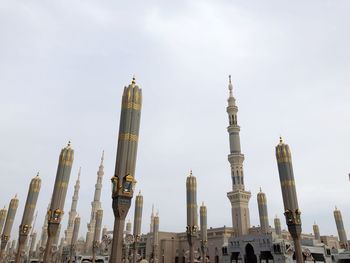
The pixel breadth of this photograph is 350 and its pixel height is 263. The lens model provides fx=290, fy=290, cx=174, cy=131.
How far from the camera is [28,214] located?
112 ft

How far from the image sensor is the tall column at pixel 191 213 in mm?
34031

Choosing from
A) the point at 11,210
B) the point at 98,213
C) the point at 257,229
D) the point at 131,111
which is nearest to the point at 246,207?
the point at 257,229

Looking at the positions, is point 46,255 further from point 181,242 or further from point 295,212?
point 181,242

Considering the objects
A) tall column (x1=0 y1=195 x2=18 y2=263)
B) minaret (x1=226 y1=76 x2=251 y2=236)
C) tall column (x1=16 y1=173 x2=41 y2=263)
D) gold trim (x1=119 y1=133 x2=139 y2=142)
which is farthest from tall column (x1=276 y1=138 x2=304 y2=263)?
minaret (x1=226 y1=76 x2=251 y2=236)

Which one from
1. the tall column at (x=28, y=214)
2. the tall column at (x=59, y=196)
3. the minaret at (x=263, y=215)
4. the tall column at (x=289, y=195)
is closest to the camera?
the tall column at (x=59, y=196)

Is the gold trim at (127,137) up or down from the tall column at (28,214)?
up

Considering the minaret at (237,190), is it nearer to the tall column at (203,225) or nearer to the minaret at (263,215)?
the minaret at (263,215)

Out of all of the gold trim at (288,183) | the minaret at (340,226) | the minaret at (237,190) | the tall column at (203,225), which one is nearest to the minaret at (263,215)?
the tall column at (203,225)

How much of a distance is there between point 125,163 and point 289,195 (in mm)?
18255

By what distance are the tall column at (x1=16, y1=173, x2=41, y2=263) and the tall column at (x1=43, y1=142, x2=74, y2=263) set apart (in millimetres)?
6779

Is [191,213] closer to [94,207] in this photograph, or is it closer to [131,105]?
[131,105]

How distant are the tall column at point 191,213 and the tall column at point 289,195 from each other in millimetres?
10964

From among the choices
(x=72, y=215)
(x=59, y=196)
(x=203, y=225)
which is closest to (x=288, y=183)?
(x=59, y=196)

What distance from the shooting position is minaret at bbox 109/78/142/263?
17.1 metres
